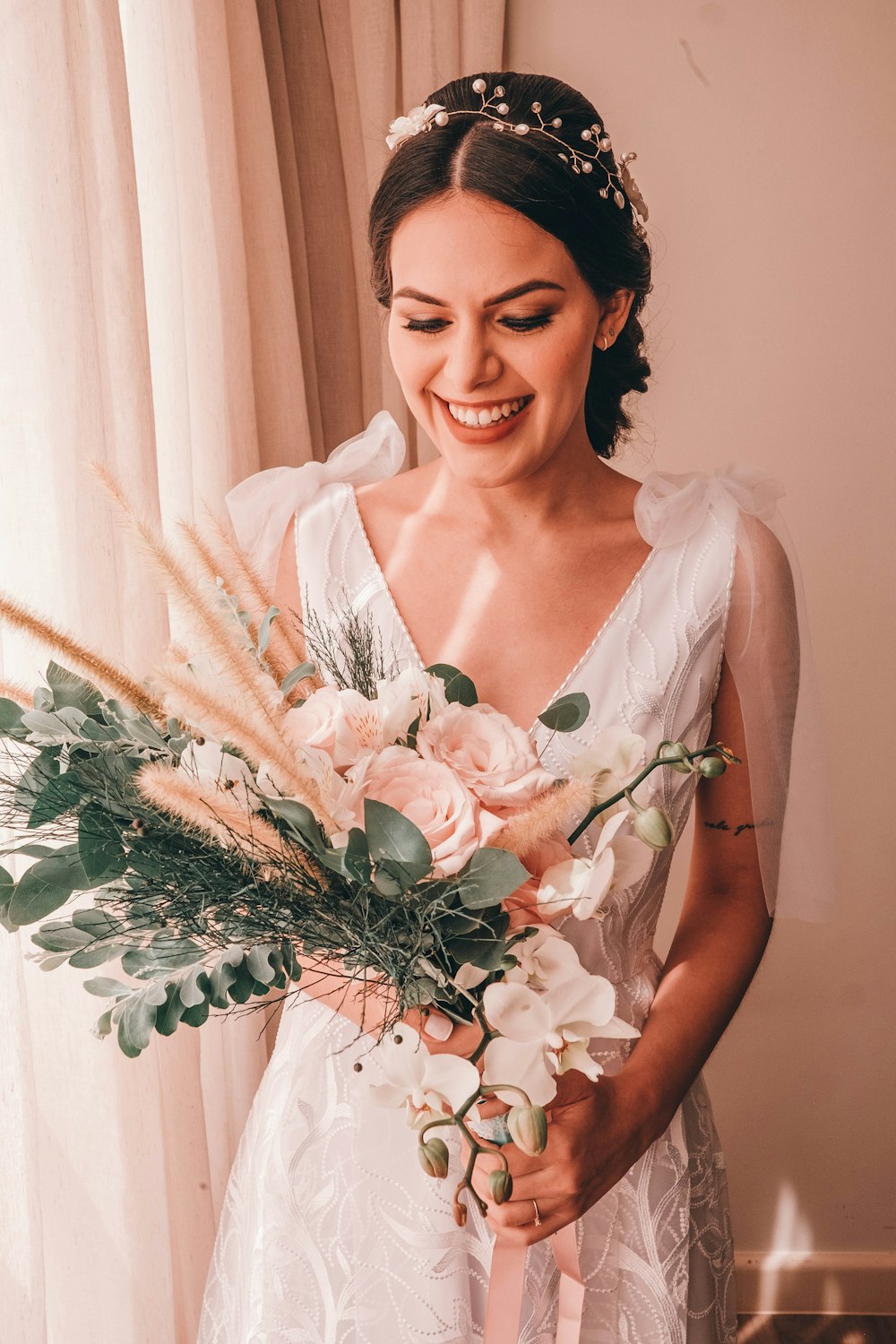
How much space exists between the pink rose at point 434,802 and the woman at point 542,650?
0.57ft

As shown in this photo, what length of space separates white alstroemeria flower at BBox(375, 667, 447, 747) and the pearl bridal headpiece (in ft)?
1.74

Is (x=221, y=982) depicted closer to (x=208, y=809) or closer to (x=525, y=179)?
(x=208, y=809)

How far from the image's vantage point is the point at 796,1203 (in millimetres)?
2055

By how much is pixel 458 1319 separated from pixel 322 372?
135 centimetres

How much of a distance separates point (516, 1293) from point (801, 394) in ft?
4.86

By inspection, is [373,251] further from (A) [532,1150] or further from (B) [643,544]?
(A) [532,1150]

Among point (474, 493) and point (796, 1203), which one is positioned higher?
point (474, 493)

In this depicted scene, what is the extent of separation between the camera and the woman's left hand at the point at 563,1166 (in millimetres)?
808

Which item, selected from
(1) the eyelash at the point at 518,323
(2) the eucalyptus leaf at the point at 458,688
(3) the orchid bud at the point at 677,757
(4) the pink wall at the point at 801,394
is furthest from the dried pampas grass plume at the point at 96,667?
(4) the pink wall at the point at 801,394

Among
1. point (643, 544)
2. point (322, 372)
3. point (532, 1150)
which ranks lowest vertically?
point (532, 1150)

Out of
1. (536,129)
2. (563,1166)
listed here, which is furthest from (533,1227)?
(536,129)

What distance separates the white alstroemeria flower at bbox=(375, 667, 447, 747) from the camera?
0.71 meters

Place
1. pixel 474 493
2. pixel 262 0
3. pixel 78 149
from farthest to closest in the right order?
pixel 262 0 < pixel 474 493 < pixel 78 149

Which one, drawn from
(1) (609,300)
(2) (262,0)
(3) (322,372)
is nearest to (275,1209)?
(1) (609,300)
